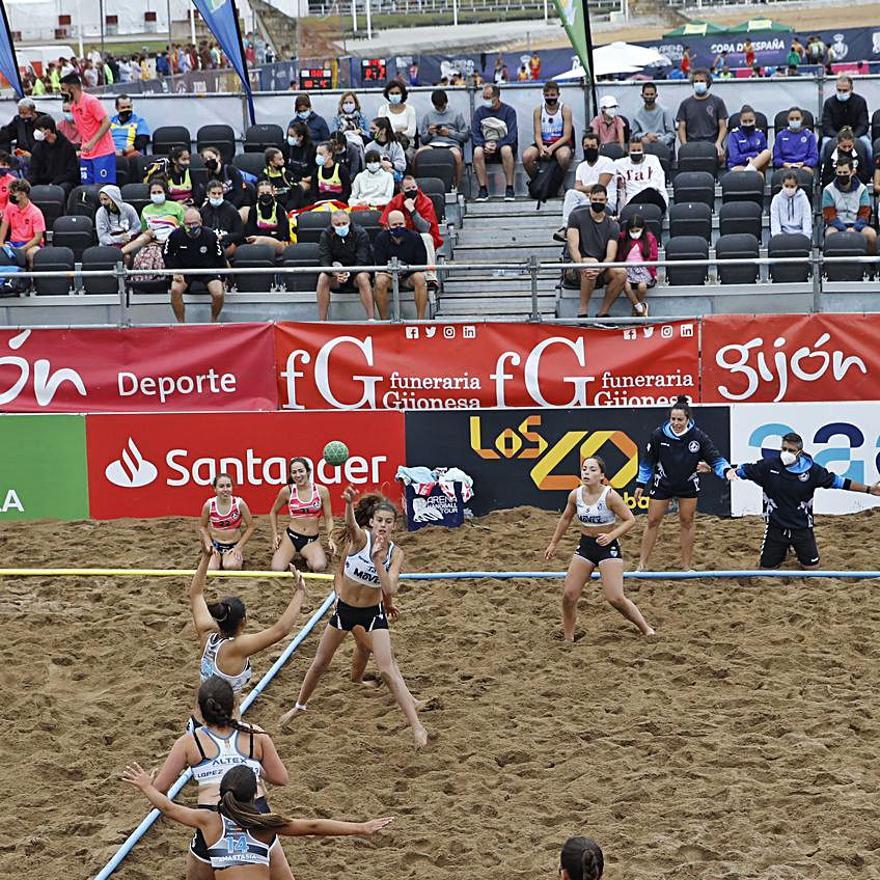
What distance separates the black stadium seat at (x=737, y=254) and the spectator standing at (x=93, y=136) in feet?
26.3

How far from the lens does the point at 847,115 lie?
18344mm

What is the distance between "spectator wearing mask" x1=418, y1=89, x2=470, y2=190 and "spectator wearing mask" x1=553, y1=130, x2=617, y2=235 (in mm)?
2069

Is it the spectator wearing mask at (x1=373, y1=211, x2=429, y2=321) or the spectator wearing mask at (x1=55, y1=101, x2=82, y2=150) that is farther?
the spectator wearing mask at (x1=55, y1=101, x2=82, y2=150)

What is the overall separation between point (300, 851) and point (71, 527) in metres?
7.74

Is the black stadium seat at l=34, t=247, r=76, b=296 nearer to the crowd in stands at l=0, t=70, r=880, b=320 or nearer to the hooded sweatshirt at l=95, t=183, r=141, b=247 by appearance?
the crowd in stands at l=0, t=70, r=880, b=320

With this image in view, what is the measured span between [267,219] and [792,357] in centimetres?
653

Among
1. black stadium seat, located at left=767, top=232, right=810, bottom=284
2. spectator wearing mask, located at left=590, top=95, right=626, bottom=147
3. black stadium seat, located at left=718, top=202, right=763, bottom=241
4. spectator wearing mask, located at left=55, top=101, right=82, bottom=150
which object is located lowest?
Answer: black stadium seat, located at left=767, top=232, right=810, bottom=284

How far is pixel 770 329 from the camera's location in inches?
591

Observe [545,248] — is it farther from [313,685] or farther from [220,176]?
[313,685]

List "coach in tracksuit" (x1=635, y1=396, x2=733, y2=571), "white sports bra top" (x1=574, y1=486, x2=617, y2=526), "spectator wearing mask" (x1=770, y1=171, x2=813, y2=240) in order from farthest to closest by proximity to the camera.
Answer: "spectator wearing mask" (x1=770, y1=171, x2=813, y2=240), "coach in tracksuit" (x1=635, y1=396, x2=733, y2=571), "white sports bra top" (x1=574, y1=486, x2=617, y2=526)

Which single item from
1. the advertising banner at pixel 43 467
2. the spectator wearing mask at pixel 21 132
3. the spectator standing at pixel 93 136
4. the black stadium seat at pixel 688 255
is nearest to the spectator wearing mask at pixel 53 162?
the spectator standing at pixel 93 136

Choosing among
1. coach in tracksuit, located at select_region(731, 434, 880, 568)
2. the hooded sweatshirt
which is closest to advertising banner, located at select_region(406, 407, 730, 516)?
coach in tracksuit, located at select_region(731, 434, 880, 568)

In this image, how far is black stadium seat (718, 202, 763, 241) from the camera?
17031mm

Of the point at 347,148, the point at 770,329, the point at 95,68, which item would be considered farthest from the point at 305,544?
the point at 95,68
